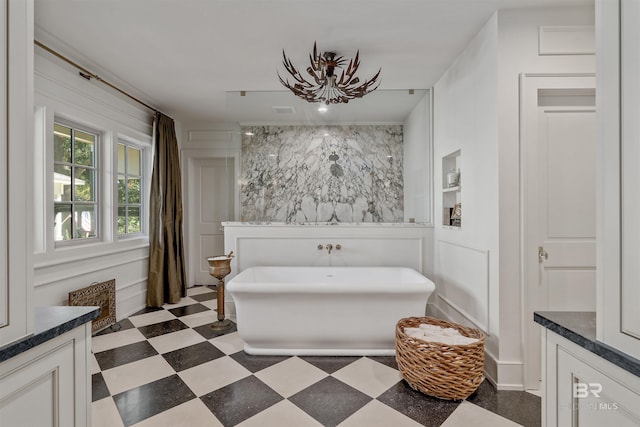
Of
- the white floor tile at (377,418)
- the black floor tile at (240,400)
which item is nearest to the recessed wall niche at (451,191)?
the white floor tile at (377,418)

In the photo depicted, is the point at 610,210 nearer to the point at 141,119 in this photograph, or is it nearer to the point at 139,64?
the point at 139,64

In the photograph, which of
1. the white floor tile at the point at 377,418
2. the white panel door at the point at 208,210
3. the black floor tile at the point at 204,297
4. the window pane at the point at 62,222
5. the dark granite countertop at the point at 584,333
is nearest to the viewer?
the dark granite countertop at the point at 584,333

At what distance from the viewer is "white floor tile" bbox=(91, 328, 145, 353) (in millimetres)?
2494

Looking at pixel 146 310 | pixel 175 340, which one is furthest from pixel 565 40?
pixel 146 310

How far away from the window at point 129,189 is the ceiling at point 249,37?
764 millimetres

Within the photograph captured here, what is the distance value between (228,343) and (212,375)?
19.8 inches

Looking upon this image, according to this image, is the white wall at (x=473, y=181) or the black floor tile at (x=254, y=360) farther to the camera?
the black floor tile at (x=254, y=360)

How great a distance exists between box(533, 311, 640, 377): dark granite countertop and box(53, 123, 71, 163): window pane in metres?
3.48

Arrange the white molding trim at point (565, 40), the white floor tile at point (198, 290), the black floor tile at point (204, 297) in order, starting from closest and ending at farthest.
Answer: the white molding trim at point (565, 40)
the black floor tile at point (204, 297)
the white floor tile at point (198, 290)

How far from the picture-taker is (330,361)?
2244mm

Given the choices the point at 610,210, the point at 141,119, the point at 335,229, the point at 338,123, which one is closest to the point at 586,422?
the point at 610,210

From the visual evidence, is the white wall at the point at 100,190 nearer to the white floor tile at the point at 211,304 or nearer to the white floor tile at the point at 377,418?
the white floor tile at the point at 211,304

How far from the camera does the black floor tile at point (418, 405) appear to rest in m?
1.63

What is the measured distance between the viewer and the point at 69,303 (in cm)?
244
